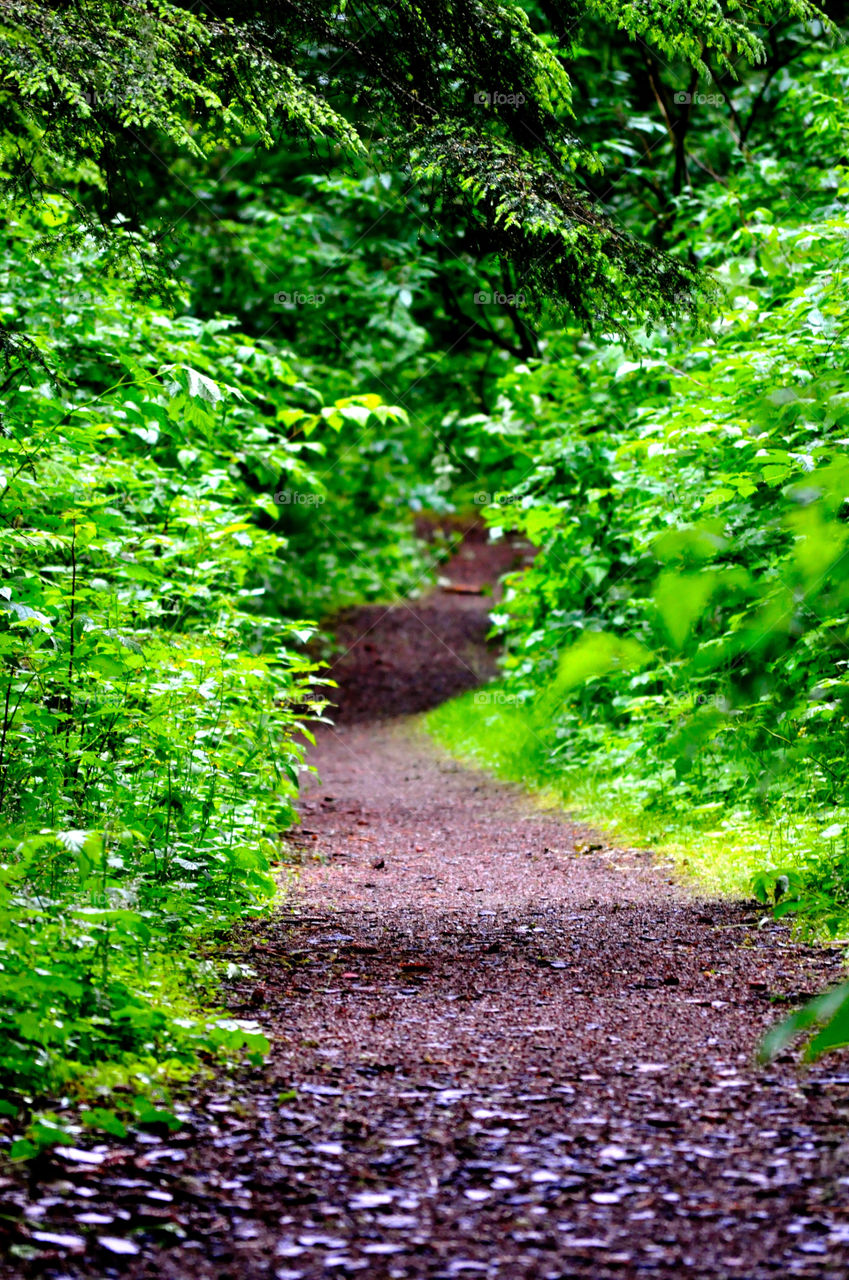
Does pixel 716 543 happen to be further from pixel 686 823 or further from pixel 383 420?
pixel 383 420

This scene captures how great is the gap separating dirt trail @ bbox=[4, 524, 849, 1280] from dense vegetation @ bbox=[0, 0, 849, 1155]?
256 mm

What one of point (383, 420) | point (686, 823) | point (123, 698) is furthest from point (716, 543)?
point (383, 420)

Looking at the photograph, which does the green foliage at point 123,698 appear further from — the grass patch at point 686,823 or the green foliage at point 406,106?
the grass patch at point 686,823

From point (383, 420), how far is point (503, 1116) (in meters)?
4.67

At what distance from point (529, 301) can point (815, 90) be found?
4.85m

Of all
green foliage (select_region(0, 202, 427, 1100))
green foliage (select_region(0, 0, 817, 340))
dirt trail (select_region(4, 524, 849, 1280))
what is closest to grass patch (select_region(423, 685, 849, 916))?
dirt trail (select_region(4, 524, 849, 1280))

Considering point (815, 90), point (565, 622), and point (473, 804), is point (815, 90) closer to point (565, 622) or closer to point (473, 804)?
point (565, 622)

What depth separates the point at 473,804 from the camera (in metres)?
7.67

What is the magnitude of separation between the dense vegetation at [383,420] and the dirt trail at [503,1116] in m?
0.26

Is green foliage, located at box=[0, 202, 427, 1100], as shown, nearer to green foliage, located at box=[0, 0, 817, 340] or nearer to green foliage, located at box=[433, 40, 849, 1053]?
green foliage, located at box=[0, 0, 817, 340]

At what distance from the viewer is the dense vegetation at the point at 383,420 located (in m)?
2.88

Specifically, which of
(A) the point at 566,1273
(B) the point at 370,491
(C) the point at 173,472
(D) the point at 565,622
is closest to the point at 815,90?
(D) the point at 565,622

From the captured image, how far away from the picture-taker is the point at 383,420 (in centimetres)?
651

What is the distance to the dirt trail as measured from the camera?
6.60ft
